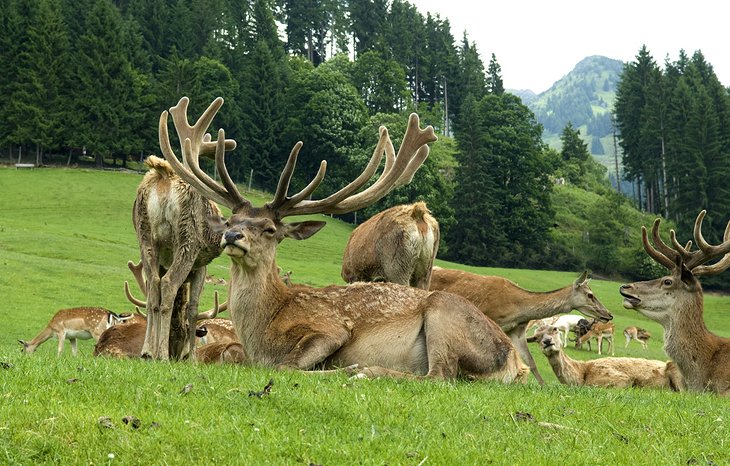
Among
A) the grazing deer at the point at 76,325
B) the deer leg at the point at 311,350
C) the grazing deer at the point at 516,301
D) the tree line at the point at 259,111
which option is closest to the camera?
the deer leg at the point at 311,350

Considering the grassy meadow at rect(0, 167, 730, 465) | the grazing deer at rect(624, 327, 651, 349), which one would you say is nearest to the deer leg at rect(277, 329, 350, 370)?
the grassy meadow at rect(0, 167, 730, 465)

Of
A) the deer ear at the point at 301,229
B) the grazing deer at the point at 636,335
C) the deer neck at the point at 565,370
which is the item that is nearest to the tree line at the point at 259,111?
the grazing deer at the point at 636,335

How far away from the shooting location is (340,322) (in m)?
8.05

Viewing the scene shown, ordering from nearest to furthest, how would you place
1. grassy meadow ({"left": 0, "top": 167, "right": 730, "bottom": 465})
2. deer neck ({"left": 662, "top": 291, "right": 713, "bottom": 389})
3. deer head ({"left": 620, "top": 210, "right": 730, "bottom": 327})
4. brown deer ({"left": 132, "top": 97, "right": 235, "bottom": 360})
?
grassy meadow ({"left": 0, "top": 167, "right": 730, "bottom": 465}), brown deer ({"left": 132, "top": 97, "right": 235, "bottom": 360}), deer neck ({"left": 662, "top": 291, "right": 713, "bottom": 389}), deer head ({"left": 620, "top": 210, "right": 730, "bottom": 327})

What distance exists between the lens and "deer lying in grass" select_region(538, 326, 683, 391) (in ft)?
42.4

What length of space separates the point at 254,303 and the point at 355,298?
3.30 ft

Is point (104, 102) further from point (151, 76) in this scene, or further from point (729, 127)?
point (729, 127)

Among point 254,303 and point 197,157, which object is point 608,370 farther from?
point 197,157

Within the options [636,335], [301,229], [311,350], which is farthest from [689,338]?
[636,335]

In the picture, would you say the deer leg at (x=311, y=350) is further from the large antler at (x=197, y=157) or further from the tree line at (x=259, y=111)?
the tree line at (x=259, y=111)

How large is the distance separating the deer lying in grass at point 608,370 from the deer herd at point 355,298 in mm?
27

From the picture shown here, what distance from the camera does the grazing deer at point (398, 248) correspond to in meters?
12.7

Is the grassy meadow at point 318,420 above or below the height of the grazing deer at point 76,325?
above

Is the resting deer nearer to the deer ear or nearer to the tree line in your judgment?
the deer ear
